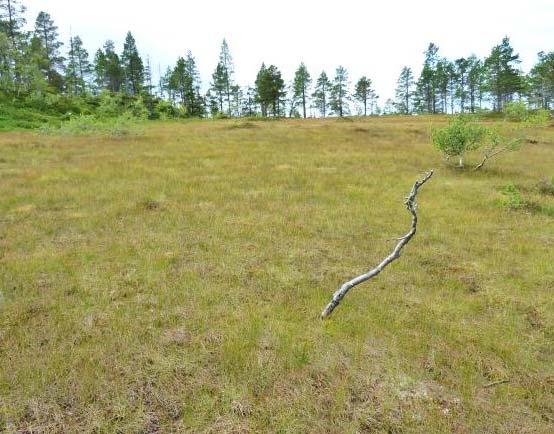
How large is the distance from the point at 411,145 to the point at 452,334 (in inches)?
979

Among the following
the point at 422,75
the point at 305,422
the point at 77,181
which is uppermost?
the point at 422,75

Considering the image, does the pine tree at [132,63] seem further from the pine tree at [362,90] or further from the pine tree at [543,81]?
the pine tree at [543,81]

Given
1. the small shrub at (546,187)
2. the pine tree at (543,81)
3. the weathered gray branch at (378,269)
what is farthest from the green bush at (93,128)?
Result: the pine tree at (543,81)

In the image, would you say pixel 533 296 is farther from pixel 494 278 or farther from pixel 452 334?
pixel 452 334

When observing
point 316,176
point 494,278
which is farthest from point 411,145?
point 494,278

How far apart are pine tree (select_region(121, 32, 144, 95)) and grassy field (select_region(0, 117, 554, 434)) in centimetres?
6704

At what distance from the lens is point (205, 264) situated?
9070 mm

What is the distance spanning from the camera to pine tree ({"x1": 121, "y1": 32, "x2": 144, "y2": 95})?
7400 centimetres

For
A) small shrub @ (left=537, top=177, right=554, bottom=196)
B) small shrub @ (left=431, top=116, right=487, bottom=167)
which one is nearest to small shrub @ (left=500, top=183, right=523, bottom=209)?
small shrub @ (left=537, top=177, right=554, bottom=196)

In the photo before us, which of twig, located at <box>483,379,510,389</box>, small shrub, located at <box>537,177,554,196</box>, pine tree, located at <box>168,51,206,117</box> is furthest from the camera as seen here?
pine tree, located at <box>168,51,206,117</box>

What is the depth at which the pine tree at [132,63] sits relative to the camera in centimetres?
7400

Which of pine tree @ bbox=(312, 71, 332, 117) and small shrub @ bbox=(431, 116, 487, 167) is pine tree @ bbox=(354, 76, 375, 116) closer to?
pine tree @ bbox=(312, 71, 332, 117)

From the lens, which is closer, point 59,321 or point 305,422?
point 305,422

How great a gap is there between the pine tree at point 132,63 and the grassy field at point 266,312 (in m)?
67.0
